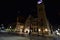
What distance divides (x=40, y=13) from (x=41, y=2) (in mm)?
5378

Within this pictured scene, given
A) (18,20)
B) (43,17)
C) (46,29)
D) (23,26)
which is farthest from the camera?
(18,20)

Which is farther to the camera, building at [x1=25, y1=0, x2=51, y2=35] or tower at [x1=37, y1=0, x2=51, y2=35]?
building at [x1=25, y1=0, x2=51, y2=35]

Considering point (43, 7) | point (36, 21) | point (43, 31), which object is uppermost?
point (43, 7)

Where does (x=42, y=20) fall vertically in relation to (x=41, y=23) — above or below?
above

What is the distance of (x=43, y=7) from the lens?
268 ft

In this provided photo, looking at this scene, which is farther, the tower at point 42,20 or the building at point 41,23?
the building at point 41,23

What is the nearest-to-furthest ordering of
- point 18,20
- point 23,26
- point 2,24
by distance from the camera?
1. point 23,26
2. point 18,20
3. point 2,24

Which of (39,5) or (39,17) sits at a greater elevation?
(39,5)

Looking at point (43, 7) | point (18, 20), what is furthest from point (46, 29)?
point (18, 20)

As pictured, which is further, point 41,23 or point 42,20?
point 42,20

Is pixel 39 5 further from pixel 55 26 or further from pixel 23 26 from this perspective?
pixel 23 26

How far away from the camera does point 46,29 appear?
74.0 m

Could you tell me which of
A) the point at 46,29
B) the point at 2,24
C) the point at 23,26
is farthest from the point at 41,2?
the point at 2,24

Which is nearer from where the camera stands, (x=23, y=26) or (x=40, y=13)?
(x=40, y=13)
